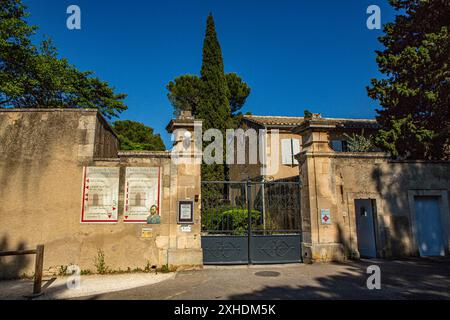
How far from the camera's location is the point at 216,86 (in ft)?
59.6

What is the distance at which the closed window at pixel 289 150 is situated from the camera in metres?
17.2

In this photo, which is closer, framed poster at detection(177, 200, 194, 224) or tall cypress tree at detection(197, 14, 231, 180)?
framed poster at detection(177, 200, 194, 224)

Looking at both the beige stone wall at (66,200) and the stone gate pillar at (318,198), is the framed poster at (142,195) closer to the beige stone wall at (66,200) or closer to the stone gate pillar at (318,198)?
the beige stone wall at (66,200)

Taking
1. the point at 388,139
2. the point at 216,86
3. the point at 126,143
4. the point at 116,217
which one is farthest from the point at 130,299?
the point at 126,143

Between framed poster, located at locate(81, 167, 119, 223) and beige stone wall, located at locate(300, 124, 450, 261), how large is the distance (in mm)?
5176

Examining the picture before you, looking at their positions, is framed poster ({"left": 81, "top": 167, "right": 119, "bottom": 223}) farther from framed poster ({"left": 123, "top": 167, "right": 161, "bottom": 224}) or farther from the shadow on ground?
the shadow on ground

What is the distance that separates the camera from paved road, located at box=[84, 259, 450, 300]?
17.0ft

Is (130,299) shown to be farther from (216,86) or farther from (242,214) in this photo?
(216,86)

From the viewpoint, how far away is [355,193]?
8.77 metres

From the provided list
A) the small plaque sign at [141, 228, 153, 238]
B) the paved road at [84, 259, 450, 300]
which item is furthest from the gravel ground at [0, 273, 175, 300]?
the small plaque sign at [141, 228, 153, 238]

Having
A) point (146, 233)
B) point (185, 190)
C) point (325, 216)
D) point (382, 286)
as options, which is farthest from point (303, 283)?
point (146, 233)

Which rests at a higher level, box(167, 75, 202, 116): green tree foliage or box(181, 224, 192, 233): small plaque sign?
box(167, 75, 202, 116): green tree foliage

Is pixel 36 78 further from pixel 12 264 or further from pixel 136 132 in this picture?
pixel 136 132
